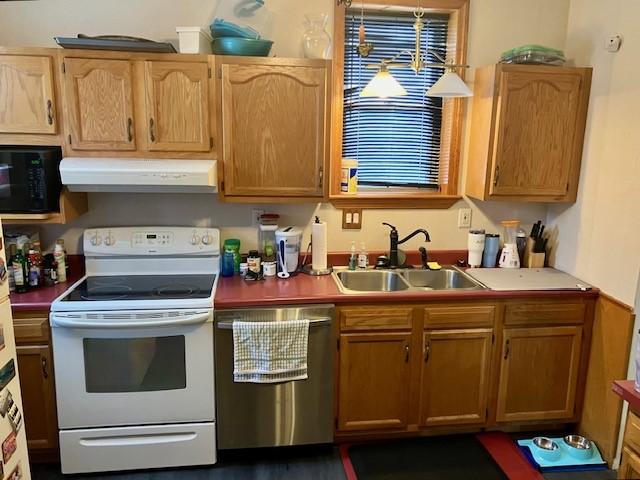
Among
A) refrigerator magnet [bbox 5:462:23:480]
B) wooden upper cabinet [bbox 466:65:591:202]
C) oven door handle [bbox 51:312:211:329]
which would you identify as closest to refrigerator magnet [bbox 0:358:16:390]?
refrigerator magnet [bbox 5:462:23:480]

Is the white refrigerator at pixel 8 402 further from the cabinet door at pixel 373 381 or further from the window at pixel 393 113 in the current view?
the window at pixel 393 113

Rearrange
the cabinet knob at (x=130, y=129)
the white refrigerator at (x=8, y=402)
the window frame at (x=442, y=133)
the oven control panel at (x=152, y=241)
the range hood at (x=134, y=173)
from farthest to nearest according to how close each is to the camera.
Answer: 1. the window frame at (x=442, y=133)
2. the oven control panel at (x=152, y=241)
3. the cabinet knob at (x=130, y=129)
4. the range hood at (x=134, y=173)
5. the white refrigerator at (x=8, y=402)

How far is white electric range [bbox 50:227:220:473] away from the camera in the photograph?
2.23 m

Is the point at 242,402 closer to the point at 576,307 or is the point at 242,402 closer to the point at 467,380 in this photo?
the point at 467,380

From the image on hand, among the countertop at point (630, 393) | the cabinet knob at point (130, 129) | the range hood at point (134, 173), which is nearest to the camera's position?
the countertop at point (630, 393)

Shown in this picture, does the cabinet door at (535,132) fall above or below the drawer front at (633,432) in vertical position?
above

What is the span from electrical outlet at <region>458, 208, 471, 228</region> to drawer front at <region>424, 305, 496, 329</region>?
2.18 feet

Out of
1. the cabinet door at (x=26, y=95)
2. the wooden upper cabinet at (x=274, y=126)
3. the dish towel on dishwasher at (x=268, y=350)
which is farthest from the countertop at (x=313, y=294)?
the cabinet door at (x=26, y=95)

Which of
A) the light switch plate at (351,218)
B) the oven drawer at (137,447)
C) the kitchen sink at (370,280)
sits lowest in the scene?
the oven drawer at (137,447)

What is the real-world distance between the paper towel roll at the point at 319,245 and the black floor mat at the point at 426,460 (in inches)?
39.8

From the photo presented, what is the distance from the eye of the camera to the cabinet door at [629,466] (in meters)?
1.43

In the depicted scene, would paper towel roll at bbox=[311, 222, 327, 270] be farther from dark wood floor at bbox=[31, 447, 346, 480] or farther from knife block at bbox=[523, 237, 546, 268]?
knife block at bbox=[523, 237, 546, 268]

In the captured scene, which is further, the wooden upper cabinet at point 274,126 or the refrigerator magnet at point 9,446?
the wooden upper cabinet at point 274,126

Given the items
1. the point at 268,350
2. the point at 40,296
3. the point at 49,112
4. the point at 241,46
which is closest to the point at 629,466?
the point at 268,350
